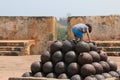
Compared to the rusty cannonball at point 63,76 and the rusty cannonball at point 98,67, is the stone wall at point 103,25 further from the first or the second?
the rusty cannonball at point 63,76

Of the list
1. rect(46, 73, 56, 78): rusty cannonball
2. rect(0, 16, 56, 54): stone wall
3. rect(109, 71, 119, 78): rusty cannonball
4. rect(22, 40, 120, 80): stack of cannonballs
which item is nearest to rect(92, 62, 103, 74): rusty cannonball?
rect(22, 40, 120, 80): stack of cannonballs

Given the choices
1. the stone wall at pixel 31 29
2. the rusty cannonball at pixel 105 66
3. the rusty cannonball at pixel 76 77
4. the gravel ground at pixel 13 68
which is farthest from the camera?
the stone wall at pixel 31 29

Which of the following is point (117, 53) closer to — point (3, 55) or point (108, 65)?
A: point (3, 55)

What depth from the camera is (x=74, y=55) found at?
6.75 m

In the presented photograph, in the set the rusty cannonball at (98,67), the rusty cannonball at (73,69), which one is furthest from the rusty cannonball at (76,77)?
the rusty cannonball at (98,67)

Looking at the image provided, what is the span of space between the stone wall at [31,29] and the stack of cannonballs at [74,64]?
33.3 ft

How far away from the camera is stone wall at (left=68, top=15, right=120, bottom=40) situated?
17.0 metres

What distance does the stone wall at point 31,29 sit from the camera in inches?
683

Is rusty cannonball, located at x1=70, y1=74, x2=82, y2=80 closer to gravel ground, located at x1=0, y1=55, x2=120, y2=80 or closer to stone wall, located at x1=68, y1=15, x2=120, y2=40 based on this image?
gravel ground, located at x1=0, y1=55, x2=120, y2=80

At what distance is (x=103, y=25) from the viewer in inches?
670

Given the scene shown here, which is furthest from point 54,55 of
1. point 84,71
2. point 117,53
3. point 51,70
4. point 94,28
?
point 94,28

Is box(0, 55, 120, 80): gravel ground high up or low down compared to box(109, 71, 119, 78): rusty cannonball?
down

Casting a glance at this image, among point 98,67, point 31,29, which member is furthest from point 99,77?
point 31,29

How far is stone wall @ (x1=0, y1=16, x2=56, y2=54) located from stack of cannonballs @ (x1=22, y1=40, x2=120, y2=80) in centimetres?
1016
